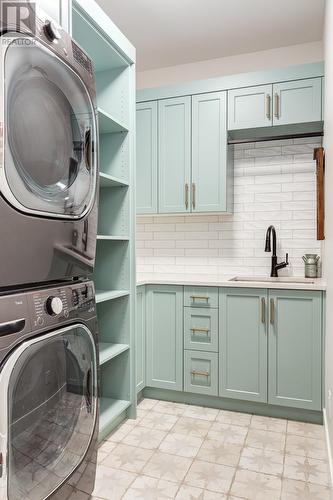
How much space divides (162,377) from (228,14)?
2744mm

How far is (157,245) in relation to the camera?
140 inches

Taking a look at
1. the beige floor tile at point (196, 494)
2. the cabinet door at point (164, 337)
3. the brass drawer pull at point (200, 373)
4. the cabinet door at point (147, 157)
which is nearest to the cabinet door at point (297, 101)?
the cabinet door at point (147, 157)

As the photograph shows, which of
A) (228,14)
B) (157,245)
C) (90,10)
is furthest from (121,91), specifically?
(157,245)

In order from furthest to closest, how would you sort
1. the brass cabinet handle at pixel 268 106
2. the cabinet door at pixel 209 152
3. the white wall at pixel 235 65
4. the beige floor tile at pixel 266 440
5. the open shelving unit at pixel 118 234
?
the white wall at pixel 235 65 → the cabinet door at pixel 209 152 → the brass cabinet handle at pixel 268 106 → the open shelving unit at pixel 118 234 → the beige floor tile at pixel 266 440

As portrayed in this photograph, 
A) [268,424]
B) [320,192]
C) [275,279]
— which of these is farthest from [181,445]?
[320,192]

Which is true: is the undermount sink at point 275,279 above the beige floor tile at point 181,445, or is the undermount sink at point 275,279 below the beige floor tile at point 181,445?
A: above

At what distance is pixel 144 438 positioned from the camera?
230cm

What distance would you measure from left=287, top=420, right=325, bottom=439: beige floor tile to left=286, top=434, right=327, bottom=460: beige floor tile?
0.18 ft

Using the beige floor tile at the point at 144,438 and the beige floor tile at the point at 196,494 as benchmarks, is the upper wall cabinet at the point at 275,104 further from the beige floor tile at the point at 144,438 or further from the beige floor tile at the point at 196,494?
the beige floor tile at the point at 196,494

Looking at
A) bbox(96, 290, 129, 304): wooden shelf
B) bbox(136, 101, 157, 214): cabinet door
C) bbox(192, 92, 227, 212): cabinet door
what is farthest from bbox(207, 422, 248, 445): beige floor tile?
bbox(136, 101, 157, 214): cabinet door

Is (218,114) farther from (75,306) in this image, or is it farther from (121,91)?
(75,306)

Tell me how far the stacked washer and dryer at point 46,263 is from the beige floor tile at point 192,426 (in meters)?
0.94

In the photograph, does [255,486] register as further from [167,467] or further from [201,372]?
[201,372]

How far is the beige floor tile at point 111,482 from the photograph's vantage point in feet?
5.81
